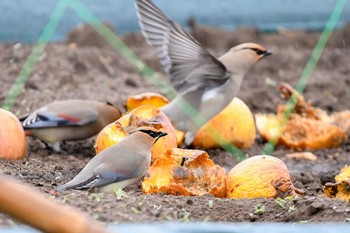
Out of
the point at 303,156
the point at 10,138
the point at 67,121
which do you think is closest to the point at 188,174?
the point at 10,138

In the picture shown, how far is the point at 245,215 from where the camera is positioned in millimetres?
4621

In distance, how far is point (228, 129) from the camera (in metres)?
7.37

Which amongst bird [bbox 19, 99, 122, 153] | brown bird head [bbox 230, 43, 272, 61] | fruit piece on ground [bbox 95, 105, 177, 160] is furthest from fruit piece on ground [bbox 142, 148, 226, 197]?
brown bird head [bbox 230, 43, 272, 61]

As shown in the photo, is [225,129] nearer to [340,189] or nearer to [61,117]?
[61,117]

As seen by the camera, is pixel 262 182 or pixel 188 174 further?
pixel 188 174

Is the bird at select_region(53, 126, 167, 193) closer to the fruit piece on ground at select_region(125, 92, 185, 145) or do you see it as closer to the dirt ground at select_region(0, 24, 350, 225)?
the dirt ground at select_region(0, 24, 350, 225)

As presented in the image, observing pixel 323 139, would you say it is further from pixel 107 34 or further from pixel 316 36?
pixel 316 36

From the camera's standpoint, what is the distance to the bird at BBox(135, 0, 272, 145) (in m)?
7.07

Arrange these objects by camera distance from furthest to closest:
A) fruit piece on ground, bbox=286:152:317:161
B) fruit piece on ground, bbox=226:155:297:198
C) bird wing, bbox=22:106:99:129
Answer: fruit piece on ground, bbox=286:152:317:161 → bird wing, bbox=22:106:99:129 → fruit piece on ground, bbox=226:155:297:198

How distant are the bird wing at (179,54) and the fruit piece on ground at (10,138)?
1.59m

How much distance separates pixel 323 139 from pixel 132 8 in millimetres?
5917

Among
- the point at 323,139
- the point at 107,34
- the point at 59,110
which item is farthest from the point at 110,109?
the point at 107,34

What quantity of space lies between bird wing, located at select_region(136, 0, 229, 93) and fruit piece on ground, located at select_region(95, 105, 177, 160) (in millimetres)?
1258

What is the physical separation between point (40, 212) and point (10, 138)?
12.1 ft
